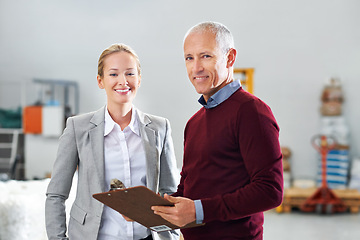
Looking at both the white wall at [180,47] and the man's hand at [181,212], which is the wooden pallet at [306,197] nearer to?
the white wall at [180,47]

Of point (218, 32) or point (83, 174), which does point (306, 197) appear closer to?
point (83, 174)

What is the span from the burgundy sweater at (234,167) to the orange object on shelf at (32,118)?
7.58 metres

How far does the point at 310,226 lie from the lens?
617 cm

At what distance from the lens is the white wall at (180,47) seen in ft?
25.9

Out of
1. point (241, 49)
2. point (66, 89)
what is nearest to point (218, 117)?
point (241, 49)

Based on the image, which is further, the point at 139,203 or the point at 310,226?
the point at 310,226

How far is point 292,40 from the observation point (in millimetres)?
7965

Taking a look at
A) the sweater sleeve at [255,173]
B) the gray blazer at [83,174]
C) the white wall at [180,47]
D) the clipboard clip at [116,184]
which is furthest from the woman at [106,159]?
the white wall at [180,47]

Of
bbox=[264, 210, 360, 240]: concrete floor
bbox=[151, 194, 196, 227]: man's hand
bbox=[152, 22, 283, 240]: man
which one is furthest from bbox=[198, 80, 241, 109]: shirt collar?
bbox=[264, 210, 360, 240]: concrete floor

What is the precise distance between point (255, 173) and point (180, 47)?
24.8 ft

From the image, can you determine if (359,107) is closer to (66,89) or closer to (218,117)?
(66,89)

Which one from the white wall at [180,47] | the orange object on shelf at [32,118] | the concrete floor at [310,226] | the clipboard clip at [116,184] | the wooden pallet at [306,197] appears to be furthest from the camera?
the orange object on shelf at [32,118]

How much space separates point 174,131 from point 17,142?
3245 millimetres

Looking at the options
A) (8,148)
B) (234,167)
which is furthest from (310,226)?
(8,148)
